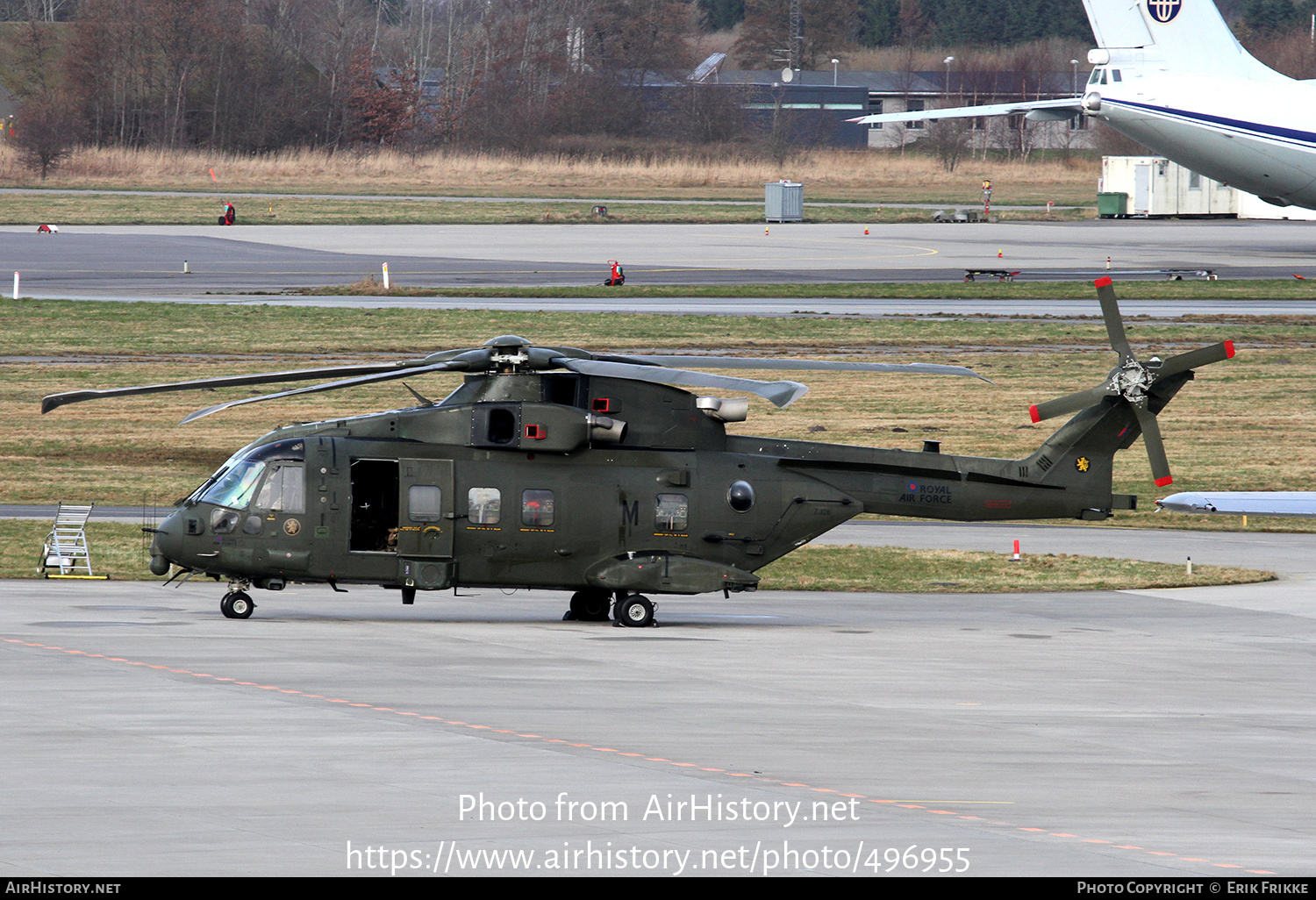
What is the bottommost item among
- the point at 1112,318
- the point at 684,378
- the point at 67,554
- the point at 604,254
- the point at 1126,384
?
the point at 67,554

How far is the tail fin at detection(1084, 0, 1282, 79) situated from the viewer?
183ft

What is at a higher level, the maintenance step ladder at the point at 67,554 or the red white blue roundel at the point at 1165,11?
the red white blue roundel at the point at 1165,11

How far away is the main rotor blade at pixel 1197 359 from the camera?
63.1 ft

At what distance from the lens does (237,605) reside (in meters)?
20.9

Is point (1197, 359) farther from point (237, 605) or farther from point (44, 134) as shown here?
point (44, 134)

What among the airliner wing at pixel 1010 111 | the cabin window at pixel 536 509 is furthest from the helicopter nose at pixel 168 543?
the airliner wing at pixel 1010 111

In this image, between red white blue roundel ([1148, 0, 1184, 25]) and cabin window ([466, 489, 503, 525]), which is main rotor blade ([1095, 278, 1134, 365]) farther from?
red white blue roundel ([1148, 0, 1184, 25])

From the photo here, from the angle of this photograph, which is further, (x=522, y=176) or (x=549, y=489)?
(x=522, y=176)

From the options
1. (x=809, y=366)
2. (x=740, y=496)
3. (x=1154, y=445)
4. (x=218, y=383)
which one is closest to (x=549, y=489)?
(x=740, y=496)

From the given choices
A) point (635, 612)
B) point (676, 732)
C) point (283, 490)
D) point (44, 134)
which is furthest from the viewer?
point (44, 134)

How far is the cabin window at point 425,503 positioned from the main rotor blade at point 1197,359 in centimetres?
955

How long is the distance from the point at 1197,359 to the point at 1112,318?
1255 mm

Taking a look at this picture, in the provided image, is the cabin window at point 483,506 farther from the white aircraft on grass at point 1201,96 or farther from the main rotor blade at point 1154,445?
the white aircraft on grass at point 1201,96

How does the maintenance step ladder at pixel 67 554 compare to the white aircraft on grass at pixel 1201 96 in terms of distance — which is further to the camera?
the white aircraft on grass at pixel 1201 96
